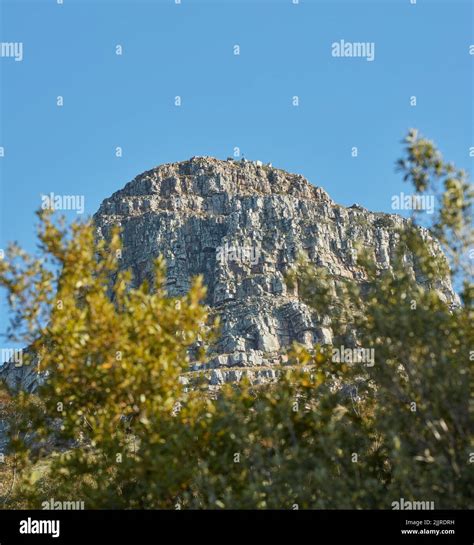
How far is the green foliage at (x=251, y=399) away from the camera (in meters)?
11.1

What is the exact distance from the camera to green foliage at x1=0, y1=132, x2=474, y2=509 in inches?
436

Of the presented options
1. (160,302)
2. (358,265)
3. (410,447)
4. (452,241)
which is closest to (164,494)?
(160,302)

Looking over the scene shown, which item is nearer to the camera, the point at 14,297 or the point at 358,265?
the point at 14,297

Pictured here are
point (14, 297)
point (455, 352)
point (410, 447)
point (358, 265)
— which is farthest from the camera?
point (358, 265)

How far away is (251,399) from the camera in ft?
43.8

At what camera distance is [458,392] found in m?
11.0

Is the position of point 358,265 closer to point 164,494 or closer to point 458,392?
point 458,392

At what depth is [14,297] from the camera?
13750mm
